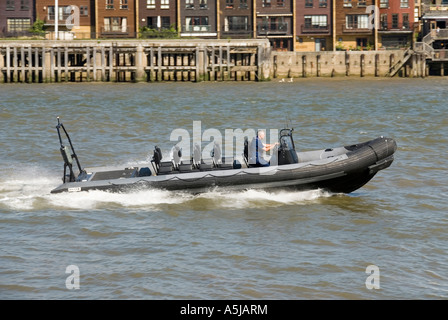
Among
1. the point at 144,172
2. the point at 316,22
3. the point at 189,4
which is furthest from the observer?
the point at 316,22

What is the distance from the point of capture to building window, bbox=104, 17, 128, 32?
252 ft

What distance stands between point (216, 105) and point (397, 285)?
32055mm

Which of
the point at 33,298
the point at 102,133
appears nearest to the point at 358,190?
the point at 33,298

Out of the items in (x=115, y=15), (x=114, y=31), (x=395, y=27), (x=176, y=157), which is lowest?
(x=176, y=157)

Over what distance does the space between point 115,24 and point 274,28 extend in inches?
581

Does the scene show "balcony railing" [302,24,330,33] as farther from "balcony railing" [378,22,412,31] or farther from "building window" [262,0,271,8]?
"balcony railing" [378,22,412,31]

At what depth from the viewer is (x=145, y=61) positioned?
63469 millimetres

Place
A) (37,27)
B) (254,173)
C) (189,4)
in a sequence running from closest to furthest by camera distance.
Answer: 1. (254,173)
2. (37,27)
3. (189,4)

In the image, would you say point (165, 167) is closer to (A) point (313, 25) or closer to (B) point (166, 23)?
(B) point (166, 23)

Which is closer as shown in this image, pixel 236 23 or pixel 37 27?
pixel 37 27

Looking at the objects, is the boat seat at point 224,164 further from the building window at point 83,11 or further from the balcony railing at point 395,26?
the balcony railing at point 395,26

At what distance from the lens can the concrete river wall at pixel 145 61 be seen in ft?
202

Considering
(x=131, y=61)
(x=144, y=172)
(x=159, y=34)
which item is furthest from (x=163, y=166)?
(x=159, y=34)
